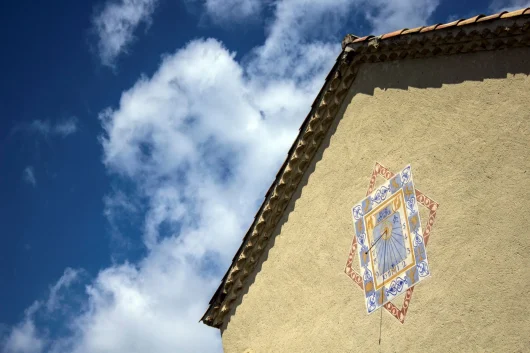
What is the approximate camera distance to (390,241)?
12.1 metres

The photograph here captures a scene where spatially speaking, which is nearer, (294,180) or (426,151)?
(426,151)

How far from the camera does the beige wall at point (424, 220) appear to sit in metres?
10.2

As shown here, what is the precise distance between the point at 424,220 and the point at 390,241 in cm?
89

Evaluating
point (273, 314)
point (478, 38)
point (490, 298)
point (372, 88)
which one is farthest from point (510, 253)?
point (273, 314)

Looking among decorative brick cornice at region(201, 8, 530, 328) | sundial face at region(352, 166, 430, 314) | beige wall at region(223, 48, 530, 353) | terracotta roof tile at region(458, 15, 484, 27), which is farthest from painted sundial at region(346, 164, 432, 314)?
terracotta roof tile at region(458, 15, 484, 27)

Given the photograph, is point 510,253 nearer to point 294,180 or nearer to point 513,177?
point 513,177

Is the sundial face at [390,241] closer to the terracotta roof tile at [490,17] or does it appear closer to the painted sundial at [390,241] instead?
the painted sundial at [390,241]

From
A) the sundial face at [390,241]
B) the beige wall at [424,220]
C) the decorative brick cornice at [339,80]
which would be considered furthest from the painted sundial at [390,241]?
the decorative brick cornice at [339,80]

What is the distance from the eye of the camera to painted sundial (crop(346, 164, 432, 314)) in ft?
37.7

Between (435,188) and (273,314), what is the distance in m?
4.29

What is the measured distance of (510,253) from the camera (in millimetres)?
10000

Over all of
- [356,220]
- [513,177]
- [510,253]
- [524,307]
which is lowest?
[524,307]

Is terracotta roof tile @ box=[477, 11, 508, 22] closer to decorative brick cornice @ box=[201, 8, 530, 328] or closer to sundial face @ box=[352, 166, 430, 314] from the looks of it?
decorative brick cornice @ box=[201, 8, 530, 328]

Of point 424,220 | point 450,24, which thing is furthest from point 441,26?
point 424,220
